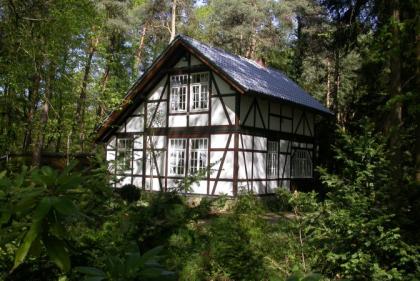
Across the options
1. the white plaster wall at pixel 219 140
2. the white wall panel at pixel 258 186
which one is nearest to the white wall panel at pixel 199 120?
the white plaster wall at pixel 219 140

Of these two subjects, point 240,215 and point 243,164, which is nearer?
point 240,215

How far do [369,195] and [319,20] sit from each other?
27.1 metres

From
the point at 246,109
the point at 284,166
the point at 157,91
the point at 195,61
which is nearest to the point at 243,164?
the point at 246,109

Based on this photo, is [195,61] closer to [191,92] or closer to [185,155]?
[191,92]

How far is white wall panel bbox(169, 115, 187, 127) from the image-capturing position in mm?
16953

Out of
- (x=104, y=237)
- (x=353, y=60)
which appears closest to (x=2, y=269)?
(x=104, y=237)

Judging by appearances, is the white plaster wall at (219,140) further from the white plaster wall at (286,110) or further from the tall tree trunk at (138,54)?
the tall tree trunk at (138,54)

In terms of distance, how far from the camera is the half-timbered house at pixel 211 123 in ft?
51.5

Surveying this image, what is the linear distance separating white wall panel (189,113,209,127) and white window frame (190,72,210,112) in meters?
0.22

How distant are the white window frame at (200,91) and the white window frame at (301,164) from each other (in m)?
4.72

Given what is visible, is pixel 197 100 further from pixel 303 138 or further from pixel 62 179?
pixel 62 179

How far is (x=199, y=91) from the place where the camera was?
16672 millimetres

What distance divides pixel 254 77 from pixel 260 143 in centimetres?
268

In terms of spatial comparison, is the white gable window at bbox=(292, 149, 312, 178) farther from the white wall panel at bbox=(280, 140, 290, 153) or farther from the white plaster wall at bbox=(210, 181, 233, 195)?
the white plaster wall at bbox=(210, 181, 233, 195)
